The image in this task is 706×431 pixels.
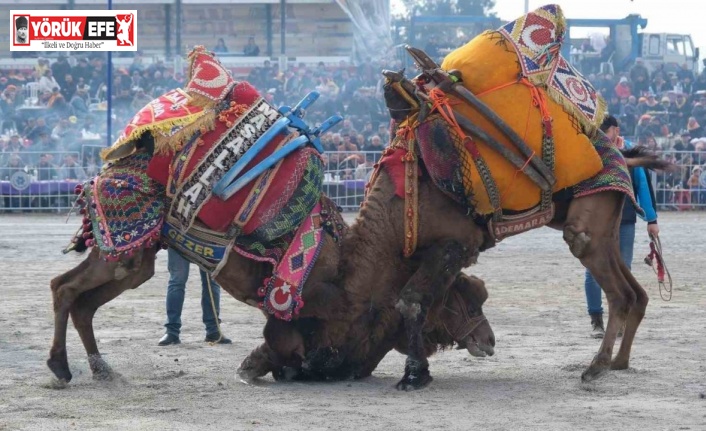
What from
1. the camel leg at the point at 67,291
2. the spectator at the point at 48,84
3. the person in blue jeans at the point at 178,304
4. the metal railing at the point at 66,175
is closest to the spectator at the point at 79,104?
the spectator at the point at 48,84

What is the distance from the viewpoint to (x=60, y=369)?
7.75 meters

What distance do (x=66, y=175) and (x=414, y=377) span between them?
16001 millimetres

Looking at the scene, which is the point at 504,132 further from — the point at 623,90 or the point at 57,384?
the point at 623,90

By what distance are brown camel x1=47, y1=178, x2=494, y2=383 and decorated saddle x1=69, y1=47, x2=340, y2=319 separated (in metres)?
0.13

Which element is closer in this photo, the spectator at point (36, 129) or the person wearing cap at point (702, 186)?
the person wearing cap at point (702, 186)

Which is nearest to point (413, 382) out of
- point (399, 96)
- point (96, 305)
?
point (399, 96)

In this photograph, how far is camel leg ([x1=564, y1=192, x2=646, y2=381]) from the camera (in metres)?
7.97

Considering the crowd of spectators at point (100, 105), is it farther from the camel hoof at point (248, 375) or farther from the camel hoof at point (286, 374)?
the camel hoof at point (248, 375)

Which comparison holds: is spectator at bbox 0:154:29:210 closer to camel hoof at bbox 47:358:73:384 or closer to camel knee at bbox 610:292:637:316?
camel hoof at bbox 47:358:73:384

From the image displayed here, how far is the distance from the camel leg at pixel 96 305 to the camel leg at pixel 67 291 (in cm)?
17

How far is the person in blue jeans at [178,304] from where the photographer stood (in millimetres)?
9508

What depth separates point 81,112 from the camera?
2614 cm

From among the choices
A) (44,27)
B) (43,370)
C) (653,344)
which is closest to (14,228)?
(44,27)

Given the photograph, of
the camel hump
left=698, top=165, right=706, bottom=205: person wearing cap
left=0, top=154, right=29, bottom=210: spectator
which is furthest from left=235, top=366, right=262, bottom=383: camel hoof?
left=698, top=165, right=706, bottom=205: person wearing cap
